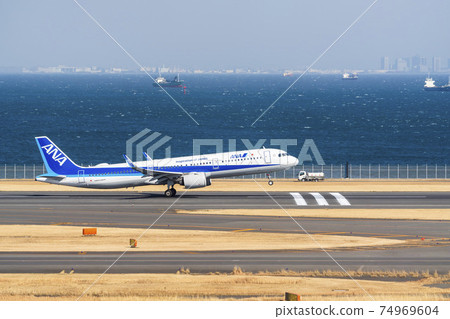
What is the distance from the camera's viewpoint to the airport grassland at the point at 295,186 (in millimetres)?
85500

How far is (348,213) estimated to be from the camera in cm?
6694

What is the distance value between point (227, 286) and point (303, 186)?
5021cm

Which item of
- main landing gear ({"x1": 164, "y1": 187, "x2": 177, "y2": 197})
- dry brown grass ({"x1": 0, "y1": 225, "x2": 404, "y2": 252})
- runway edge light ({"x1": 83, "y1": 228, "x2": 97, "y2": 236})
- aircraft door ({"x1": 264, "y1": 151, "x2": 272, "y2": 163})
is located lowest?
dry brown grass ({"x1": 0, "y1": 225, "x2": 404, "y2": 252})

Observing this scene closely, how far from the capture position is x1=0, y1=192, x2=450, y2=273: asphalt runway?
45.2 metres

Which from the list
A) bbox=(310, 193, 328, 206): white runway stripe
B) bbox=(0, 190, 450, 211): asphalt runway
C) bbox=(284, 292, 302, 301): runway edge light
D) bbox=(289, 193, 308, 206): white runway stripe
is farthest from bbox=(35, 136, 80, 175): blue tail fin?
bbox=(284, 292, 302, 301): runway edge light

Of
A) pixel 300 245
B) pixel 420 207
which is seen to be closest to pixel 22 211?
pixel 300 245

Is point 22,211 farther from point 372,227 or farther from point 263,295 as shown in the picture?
point 263,295

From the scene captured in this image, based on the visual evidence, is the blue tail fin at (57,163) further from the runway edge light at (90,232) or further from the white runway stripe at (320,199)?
the white runway stripe at (320,199)

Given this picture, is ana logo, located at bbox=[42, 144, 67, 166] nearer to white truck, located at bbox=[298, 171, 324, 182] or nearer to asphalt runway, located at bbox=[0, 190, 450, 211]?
asphalt runway, located at bbox=[0, 190, 450, 211]

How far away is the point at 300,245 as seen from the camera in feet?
171

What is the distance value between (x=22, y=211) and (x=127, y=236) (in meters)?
17.7

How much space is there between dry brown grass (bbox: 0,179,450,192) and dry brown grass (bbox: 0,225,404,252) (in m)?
28.5

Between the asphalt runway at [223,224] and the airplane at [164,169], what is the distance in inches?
74.8

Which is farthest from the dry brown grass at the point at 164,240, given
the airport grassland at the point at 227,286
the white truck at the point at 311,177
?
the white truck at the point at 311,177
